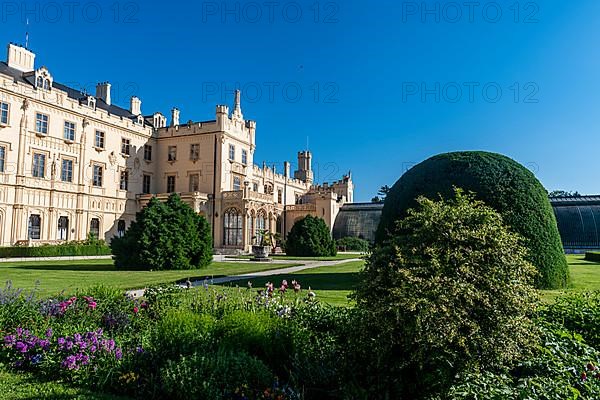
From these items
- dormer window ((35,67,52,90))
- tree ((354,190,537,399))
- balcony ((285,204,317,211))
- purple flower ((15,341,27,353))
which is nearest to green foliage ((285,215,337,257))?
balcony ((285,204,317,211))

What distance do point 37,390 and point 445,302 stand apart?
15.7 feet

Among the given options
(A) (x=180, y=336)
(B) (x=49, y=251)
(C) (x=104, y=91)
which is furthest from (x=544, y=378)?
(C) (x=104, y=91)

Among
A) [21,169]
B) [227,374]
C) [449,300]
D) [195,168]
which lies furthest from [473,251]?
[195,168]

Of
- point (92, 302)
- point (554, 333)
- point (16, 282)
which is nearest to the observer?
point (554, 333)

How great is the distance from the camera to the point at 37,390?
199 inches

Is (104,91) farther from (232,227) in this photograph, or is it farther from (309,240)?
(309,240)

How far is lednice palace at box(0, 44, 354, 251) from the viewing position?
30.1 meters

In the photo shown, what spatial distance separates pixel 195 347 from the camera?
5305 mm

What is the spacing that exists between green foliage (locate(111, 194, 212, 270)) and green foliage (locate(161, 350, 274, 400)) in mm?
14798

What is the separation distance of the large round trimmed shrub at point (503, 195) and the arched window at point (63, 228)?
2837 cm

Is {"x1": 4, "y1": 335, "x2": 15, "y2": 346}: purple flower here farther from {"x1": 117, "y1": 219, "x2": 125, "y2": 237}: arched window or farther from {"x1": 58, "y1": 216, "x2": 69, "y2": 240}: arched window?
{"x1": 117, "y1": 219, "x2": 125, "y2": 237}: arched window

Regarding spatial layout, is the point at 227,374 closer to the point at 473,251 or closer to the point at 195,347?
→ the point at 195,347

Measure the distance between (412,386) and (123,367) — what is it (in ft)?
11.6

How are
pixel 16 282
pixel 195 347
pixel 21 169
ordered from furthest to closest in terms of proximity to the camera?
pixel 21 169
pixel 16 282
pixel 195 347
